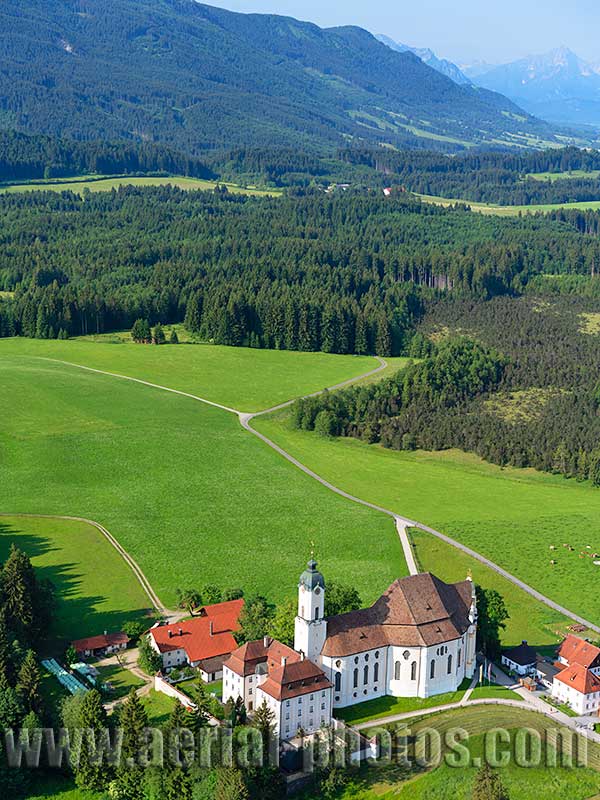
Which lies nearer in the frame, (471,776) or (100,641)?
(471,776)

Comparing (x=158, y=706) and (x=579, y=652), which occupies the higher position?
(x=579, y=652)

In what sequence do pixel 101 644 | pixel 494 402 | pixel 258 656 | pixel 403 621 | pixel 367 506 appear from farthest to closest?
pixel 494 402
pixel 367 506
pixel 101 644
pixel 403 621
pixel 258 656

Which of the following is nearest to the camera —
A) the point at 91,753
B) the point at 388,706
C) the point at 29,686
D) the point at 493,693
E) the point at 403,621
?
the point at 91,753

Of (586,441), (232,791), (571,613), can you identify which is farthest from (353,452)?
(232,791)

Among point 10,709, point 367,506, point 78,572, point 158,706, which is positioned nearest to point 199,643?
point 158,706

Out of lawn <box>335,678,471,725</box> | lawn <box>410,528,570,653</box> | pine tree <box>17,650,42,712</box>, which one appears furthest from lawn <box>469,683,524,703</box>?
pine tree <box>17,650,42,712</box>

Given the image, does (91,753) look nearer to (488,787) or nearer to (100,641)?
(100,641)
